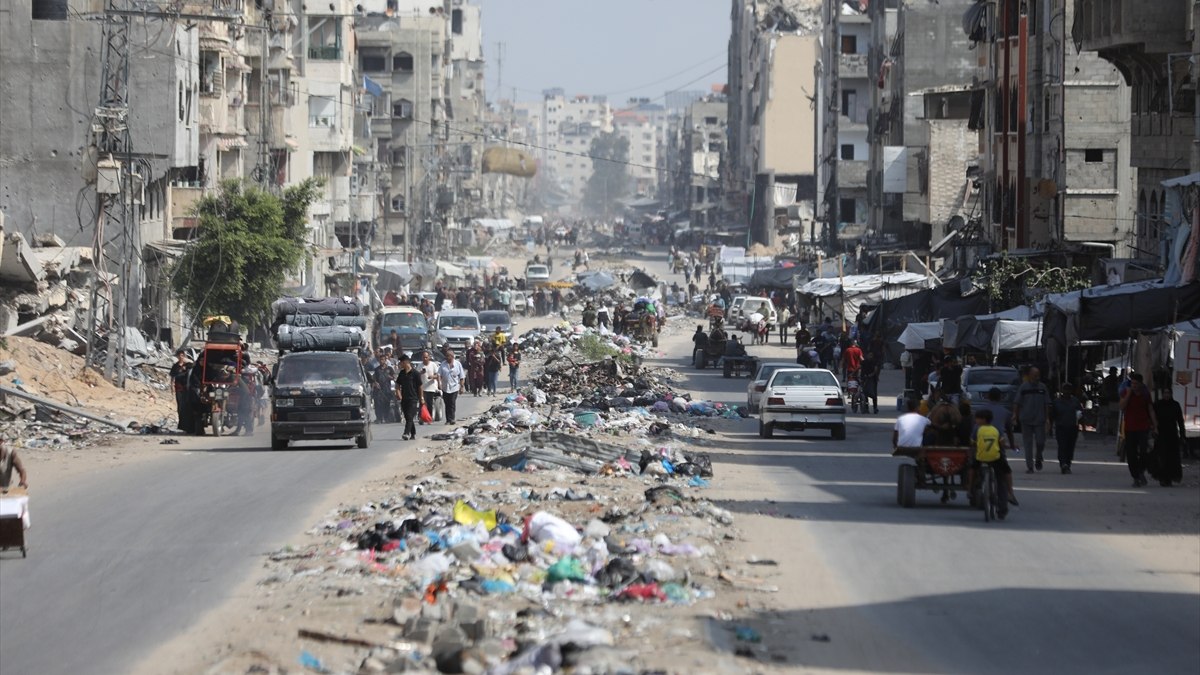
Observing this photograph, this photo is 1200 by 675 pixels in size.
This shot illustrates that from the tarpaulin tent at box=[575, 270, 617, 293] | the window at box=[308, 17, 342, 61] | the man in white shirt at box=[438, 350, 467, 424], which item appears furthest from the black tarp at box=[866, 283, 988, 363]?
the tarpaulin tent at box=[575, 270, 617, 293]

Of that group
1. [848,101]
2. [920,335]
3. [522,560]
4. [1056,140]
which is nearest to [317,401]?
[522,560]

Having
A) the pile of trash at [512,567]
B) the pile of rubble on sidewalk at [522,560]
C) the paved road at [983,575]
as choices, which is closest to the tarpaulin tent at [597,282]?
the pile of rubble on sidewalk at [522,560]

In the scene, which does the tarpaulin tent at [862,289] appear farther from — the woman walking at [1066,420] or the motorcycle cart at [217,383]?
the woman walking at [1066,420]

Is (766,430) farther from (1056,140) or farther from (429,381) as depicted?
(1056,140)

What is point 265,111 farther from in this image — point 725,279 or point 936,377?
point 725,279

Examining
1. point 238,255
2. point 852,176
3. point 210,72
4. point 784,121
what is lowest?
point 238,255

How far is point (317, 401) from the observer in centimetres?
2738

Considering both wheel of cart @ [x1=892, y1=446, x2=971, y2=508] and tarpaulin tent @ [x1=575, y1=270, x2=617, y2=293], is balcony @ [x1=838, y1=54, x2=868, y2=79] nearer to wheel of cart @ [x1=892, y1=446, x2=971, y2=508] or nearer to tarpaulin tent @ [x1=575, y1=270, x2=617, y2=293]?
tarpaulin tent @ [x1=575, y1=270, x2=617, y2=293]

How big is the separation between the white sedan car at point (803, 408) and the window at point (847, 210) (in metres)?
59.3

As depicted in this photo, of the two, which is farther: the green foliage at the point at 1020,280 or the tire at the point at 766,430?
the green foliage at the point at 1020,280

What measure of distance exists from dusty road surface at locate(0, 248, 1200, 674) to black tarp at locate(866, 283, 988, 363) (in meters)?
16.9

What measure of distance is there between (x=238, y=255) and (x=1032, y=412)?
2924cm

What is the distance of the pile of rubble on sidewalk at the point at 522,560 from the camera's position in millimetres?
11211

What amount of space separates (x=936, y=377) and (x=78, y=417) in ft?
53.9
